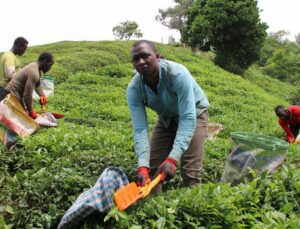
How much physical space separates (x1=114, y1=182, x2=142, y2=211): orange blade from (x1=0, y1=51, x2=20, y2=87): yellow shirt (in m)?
4.43

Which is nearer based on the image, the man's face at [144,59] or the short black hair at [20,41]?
the man's face at [144,59]

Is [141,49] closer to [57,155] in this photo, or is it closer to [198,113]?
[198,113]

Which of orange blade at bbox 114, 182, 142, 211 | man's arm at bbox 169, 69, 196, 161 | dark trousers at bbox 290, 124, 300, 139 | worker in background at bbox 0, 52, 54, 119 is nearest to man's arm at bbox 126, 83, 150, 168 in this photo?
man's arm at bbox 169, 69, 196, 161

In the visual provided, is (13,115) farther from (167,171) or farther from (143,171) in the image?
(167,171)

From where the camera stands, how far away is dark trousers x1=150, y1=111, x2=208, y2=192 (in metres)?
4.32

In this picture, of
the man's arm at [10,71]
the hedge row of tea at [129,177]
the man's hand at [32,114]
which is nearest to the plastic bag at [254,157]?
the hedge row of tea at [129,177]

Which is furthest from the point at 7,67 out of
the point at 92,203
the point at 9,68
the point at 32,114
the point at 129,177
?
the point at 92,203

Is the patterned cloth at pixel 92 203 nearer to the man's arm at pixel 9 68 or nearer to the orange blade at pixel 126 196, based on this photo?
the orange blade at pixel 126 196

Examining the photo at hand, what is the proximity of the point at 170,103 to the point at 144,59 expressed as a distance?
1.87ft

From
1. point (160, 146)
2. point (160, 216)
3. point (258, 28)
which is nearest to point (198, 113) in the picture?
point (160, 146)

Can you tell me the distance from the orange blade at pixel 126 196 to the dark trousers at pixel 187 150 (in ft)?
2.78

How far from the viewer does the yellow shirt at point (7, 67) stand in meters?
7.20

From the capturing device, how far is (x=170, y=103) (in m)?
4.11

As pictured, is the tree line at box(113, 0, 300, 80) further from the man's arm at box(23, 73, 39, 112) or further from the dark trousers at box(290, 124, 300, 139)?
the man's arm at box(23, 73, 39, 112)
